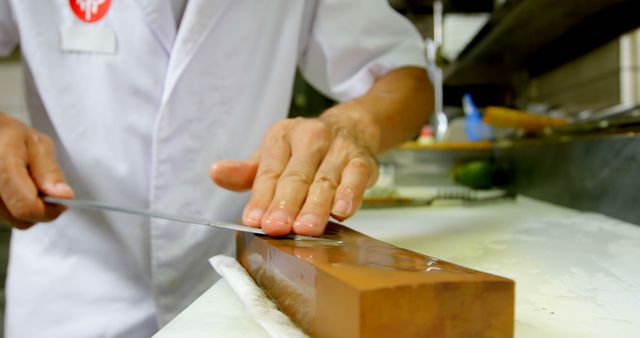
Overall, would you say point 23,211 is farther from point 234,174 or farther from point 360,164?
point 360,164

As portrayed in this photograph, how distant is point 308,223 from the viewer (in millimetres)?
459

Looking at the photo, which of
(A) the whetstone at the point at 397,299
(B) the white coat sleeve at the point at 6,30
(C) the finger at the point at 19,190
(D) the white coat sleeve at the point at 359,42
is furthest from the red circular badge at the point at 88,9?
(A) the whetstone at the point at 397,299

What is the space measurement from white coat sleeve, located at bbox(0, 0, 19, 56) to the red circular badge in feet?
0.41

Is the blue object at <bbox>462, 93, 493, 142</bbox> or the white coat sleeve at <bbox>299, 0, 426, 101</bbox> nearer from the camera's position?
the white coat sleeve at <bbox>299, 0, 426, 101</bbox>

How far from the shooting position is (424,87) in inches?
34.9

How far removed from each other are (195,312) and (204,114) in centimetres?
48

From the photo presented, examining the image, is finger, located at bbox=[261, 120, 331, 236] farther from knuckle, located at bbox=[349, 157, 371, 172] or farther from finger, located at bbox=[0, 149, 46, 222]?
finger, located at bbox=[0, 149, 46, 222]

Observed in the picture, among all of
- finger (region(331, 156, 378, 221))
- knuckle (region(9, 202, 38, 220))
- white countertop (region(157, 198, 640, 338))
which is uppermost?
finger (region(331, 156, 378, 221))

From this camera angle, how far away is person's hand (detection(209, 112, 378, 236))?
47cm

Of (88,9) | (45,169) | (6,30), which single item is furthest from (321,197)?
(6,30)

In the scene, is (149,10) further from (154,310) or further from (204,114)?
(154,310)

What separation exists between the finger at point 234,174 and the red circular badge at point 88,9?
0.40m

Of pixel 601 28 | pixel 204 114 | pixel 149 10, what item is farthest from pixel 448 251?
pixel 601 28

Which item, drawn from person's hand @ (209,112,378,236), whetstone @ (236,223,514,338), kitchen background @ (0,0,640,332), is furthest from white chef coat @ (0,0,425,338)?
kitchen background @ (0,0,640,332)
